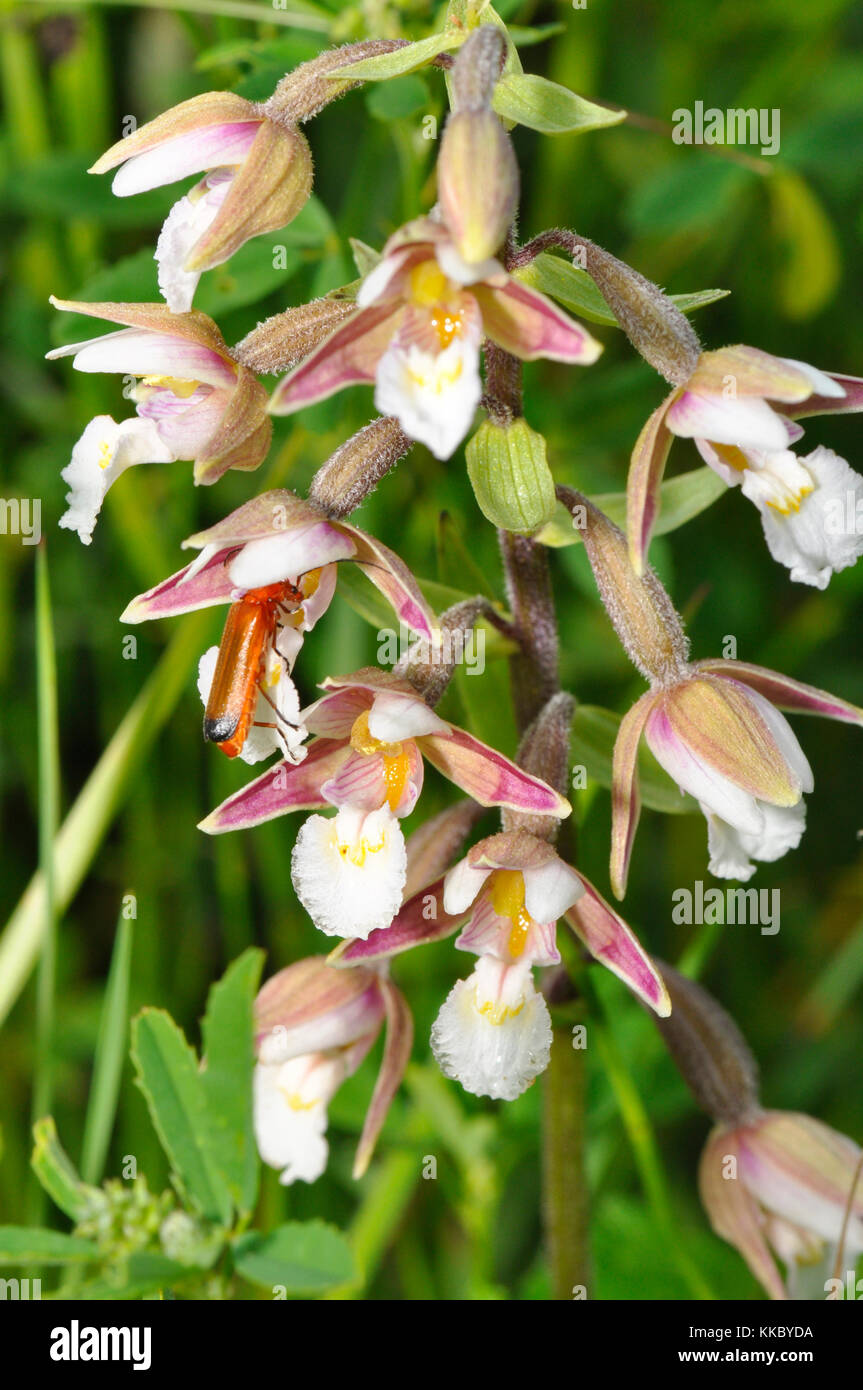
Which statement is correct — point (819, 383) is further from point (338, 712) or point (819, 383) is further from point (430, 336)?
point (338, 712)

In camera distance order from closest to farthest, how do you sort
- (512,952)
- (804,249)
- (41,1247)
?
1. (512,952)
2. (41,1247)
3. (804,249)

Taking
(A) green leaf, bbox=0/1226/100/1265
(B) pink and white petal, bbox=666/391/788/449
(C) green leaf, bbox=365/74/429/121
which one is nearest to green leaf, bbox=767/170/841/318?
(C) green leaf, bbox=365/74/429/121

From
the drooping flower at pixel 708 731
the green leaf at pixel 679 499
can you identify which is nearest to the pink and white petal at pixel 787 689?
the drooping flower at pixel 708 731

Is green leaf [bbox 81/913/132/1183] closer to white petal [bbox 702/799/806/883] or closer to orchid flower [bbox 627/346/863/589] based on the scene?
white petal [bbox 702/799/806/883]

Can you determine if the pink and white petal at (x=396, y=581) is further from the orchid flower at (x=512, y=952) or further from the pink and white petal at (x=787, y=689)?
the pink and white petal at (x=787, y=689)

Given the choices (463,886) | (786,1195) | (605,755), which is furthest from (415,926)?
(786,1195)

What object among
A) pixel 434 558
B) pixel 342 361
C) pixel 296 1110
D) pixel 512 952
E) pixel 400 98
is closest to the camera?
pixel 342 361
